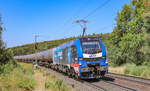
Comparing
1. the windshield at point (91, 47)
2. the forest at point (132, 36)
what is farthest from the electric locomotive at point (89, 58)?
the forest at point (132, 36)

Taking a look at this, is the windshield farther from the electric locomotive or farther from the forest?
the forest

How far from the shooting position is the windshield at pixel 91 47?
1312cm

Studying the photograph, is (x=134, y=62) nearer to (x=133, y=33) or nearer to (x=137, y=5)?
(x=133, y=33)

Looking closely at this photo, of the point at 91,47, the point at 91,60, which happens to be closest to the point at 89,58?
the point at 91,60

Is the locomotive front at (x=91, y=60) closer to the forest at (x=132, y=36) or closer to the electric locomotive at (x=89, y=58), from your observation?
the electric locomotive at (x=89, y=58)

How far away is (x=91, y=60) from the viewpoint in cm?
1305

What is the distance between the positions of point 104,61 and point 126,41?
13.2 meters

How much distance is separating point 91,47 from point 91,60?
1.01 m

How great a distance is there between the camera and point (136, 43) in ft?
77.1

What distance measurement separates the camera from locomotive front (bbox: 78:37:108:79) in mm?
12812

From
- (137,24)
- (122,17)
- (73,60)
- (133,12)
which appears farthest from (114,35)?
(73,60)

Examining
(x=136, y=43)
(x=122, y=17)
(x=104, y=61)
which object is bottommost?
(x=104, y=61)

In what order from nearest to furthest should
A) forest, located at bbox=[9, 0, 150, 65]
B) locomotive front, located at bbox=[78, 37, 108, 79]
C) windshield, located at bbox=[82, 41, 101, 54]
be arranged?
A: locomotive front, located at bbox=[78, 37, 108, 79] → windshield, located at bbox=[82, 41, 101, 54] → forest, located at bbox=[9, 0, 150, 65]


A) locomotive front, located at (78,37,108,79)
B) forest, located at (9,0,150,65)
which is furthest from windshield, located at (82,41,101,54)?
forest, located at (9,0,150,65)
